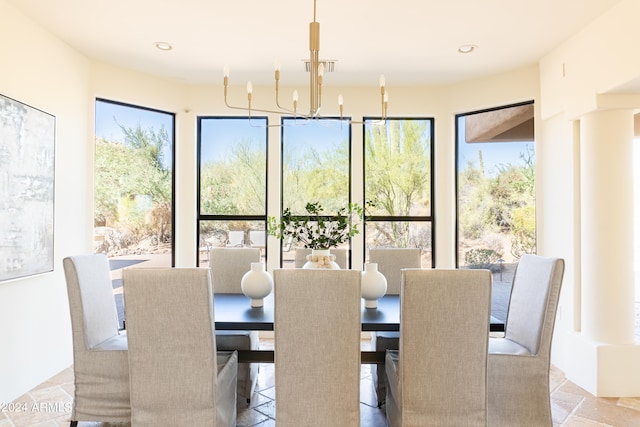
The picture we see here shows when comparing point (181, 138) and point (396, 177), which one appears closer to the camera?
point (181, 138)

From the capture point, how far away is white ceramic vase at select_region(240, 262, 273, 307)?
2.63 meters

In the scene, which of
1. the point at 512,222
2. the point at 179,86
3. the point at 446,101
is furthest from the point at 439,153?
the point at 179,86

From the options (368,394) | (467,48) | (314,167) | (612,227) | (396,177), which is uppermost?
(467,48)

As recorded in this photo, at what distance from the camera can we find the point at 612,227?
10.2ft

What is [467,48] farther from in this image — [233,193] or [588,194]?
[233,193]

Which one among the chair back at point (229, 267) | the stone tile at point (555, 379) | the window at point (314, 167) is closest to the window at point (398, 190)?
the window at point (314, 167)

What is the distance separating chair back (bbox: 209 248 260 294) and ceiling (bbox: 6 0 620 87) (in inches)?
67.2

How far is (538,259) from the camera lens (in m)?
2.44

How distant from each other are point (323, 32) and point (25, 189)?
2.43 meters

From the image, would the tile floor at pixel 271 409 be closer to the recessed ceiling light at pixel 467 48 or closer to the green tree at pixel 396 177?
the green tree at pixel 396 177

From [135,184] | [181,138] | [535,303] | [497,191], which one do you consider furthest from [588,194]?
[135,184]

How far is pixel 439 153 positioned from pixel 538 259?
2317 mm

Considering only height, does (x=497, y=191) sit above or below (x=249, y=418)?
above

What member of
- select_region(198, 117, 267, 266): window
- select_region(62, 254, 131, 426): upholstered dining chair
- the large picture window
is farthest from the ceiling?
select_region(62, 254, 131, 426): upholstered dining chair
